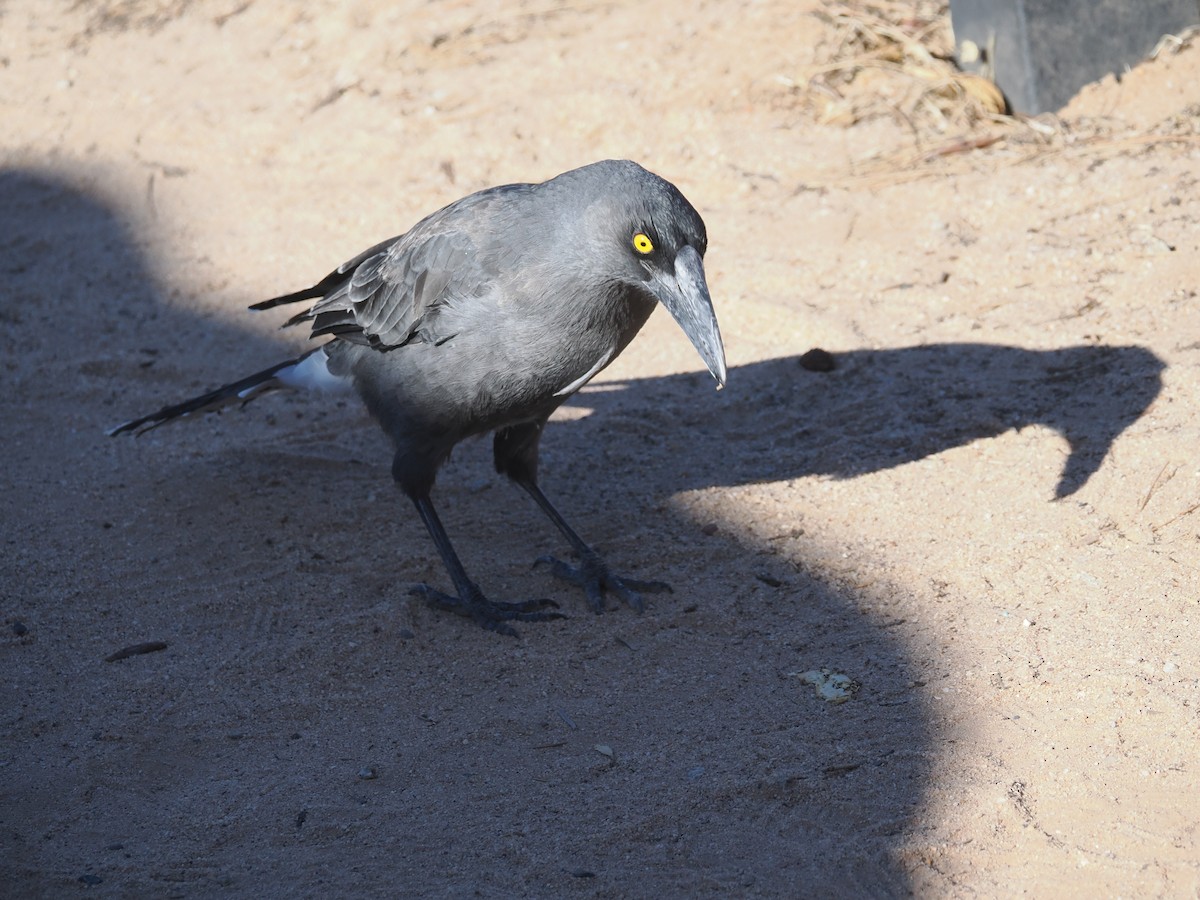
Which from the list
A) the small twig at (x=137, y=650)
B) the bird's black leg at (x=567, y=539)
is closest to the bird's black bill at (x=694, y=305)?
the bird's black leg at (x=567, y=539)

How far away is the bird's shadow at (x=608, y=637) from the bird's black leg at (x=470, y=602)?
7 centimetres

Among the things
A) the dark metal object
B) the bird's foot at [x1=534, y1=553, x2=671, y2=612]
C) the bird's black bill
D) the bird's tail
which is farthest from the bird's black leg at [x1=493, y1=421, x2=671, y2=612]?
the dark metal object

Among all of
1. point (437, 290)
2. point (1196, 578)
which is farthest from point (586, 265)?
point (1196, 578)

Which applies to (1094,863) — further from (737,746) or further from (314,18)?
(314,18)

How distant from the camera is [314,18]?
28.5ft

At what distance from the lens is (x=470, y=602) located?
165 inches

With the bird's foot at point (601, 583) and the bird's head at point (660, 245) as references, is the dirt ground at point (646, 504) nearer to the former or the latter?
the bird's foot at point (601, 583)

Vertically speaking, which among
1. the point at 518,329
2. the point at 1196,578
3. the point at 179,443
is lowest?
the point at 1196,578

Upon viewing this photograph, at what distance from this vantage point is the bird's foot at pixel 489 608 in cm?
416

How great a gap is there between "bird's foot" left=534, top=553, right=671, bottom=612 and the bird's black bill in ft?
3.13

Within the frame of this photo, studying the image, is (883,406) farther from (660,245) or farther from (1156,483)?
(660,245)

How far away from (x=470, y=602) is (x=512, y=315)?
102 centimetres

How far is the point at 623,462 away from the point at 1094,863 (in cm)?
270

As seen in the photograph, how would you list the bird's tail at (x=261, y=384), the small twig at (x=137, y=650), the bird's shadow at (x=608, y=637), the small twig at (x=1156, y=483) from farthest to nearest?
1. the bird's tail at (x=261, y=384)
2. the small twig at (x=1156, y=483)
3. the small twig at (x=137, y=650)
4. the bird's shadow at (x=608, y=637)
